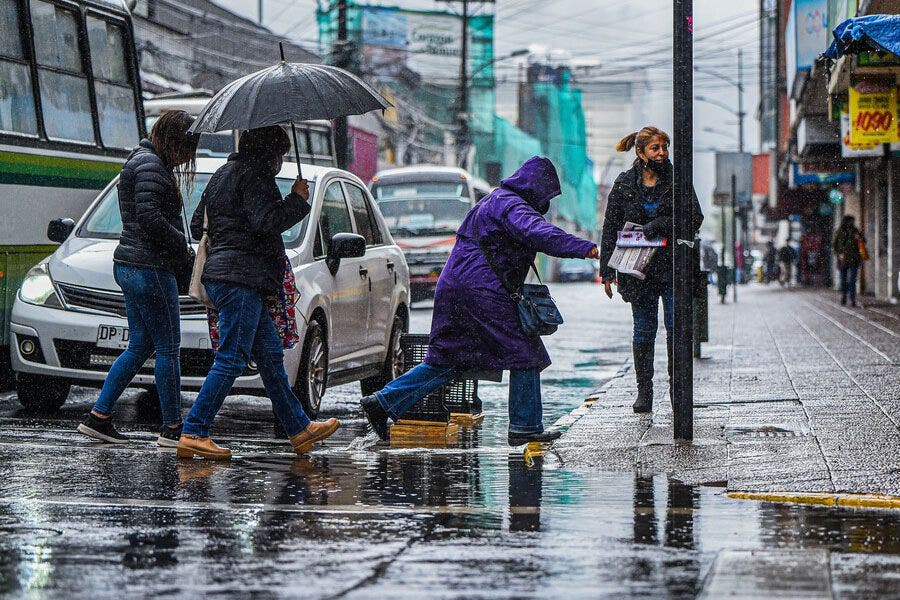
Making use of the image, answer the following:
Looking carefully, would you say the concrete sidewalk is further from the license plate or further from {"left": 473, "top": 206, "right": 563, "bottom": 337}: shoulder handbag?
the license plate

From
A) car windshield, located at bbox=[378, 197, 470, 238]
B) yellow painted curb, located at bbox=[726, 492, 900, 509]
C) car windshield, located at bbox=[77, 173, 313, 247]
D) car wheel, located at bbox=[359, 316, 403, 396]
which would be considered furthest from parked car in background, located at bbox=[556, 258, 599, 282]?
yellow painted curb, located at bbox=[726, 492, 900, 509]

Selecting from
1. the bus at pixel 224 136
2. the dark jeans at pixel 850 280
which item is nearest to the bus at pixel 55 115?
the bus at pixel 224 136

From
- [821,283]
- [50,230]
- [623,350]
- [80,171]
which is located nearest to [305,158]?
[623,350]

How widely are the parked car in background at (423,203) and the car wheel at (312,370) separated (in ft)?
63.0

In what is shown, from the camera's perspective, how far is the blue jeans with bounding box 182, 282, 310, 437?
7.79 metres

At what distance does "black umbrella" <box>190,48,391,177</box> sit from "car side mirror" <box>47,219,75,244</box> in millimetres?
2630

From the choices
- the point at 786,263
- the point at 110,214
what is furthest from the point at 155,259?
the point at 786,263

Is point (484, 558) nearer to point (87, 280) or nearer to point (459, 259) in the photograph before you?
point (459, 259)

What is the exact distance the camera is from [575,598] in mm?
4531

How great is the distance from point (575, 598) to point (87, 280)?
241 inches

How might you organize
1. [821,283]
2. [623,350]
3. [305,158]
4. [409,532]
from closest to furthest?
[409,532] < [623,350] < [305,158] < [821,283]

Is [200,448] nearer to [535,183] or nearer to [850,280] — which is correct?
[535,183]

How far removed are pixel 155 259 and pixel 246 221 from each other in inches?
32.3

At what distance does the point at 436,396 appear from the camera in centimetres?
920
